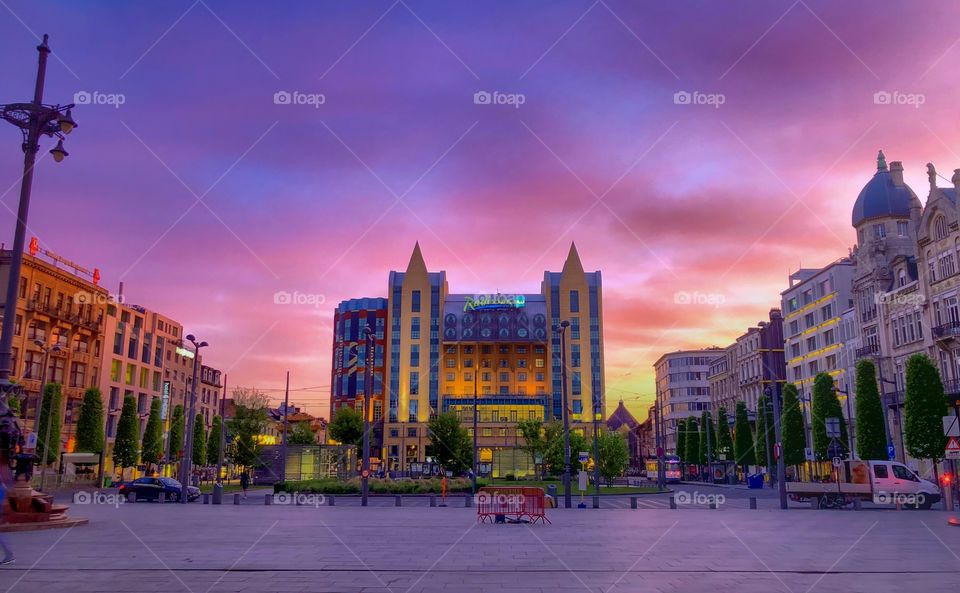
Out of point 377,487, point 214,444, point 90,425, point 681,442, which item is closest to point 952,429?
point 377,487

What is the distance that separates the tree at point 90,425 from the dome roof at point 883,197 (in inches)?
2875

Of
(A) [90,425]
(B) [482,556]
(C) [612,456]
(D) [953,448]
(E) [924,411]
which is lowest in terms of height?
(B) [482,556]

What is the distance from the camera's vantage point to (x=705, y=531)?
2020 cm

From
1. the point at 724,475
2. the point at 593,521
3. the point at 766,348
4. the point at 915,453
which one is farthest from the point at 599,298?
the point at 593,521

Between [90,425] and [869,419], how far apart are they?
209ft

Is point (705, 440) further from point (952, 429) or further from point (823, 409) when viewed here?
point (952, 429)


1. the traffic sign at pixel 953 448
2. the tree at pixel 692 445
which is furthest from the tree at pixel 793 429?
the traffic sign at pixel 953 448

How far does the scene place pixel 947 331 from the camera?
48156 millimetres

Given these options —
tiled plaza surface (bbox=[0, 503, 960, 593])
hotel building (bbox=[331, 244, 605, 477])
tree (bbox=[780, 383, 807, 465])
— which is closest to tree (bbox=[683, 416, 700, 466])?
hotel building (bbox=[331, 244, 605, 477])

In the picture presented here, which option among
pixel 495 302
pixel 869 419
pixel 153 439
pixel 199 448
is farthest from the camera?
pixel 495 302

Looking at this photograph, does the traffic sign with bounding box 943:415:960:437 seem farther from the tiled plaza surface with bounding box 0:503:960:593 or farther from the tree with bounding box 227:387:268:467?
the tree with bounding box 227:387:268:467

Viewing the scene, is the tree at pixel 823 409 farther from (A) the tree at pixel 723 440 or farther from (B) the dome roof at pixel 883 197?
(A) the tree at pixel 723 440

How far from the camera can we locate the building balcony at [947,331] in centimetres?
4716

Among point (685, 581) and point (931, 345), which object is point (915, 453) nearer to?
point (931, 345)
